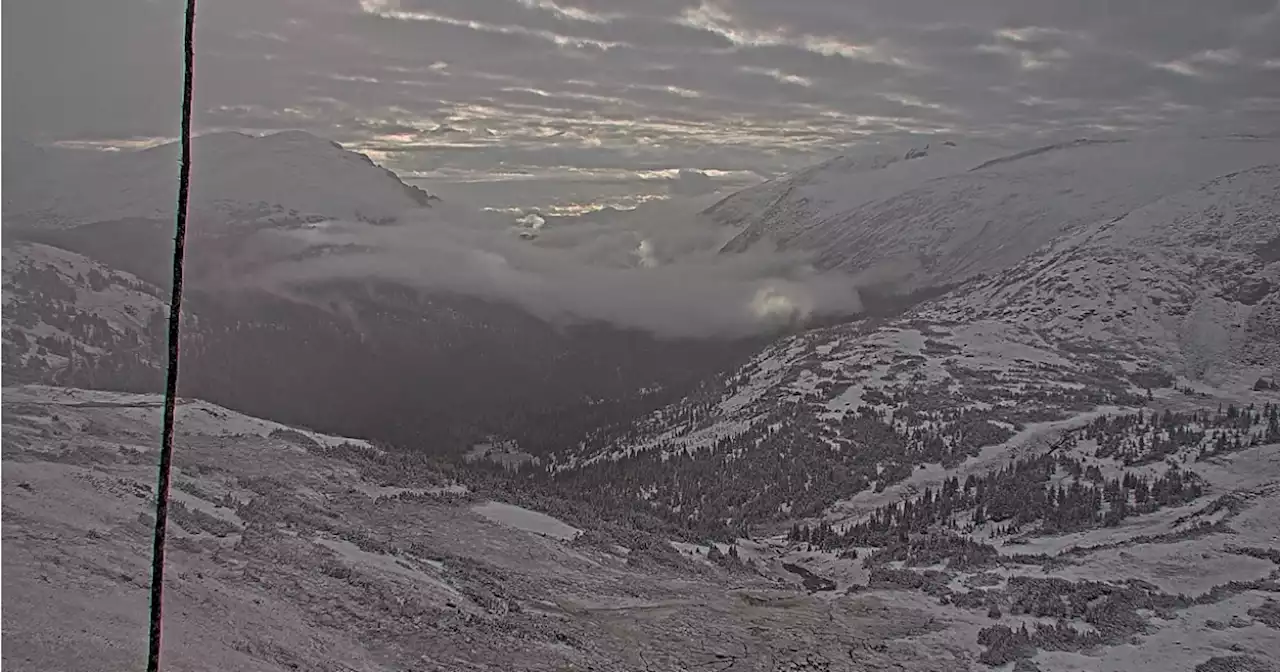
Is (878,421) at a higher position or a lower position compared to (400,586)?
lower

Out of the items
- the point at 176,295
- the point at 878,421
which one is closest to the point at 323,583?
the point at 176,295

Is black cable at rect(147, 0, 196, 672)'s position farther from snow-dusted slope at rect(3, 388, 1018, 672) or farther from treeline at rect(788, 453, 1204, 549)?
treeline at rect(788, 453, 1204, 549)

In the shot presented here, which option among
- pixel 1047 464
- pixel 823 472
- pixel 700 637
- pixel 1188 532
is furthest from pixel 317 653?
pixel 823 472

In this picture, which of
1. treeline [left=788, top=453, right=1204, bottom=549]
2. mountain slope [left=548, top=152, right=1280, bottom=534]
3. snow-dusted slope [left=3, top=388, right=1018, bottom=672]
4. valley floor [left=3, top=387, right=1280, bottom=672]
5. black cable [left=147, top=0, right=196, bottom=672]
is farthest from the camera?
mountain slope [left=548, top=152, right=1280, bottom=534]

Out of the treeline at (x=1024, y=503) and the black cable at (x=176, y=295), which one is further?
the treeline at (x=1024, y=503)

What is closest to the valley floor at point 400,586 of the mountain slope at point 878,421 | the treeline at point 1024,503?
the treeline at point 1024,503

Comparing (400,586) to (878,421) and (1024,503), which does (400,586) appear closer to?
(1024,503)

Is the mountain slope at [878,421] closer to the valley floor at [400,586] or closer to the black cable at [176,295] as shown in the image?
the valley floor at [400,586]

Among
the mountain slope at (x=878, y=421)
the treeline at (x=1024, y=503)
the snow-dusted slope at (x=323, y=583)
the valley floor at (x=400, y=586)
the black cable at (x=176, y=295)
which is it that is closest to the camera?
the black cable at (x=176, y=295)

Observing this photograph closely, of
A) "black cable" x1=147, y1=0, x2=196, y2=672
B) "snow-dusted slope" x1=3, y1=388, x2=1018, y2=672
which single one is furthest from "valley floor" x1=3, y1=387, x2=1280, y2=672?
"black cable" x1=147, y1=0, x2=196, y2=672

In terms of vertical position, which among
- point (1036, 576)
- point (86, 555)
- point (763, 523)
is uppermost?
point (86, 555)

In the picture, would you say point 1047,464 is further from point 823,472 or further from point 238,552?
point 238,552
